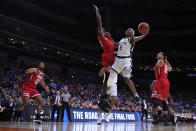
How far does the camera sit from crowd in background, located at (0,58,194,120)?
14.1 meters

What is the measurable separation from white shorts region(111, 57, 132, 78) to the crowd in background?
24.2ft

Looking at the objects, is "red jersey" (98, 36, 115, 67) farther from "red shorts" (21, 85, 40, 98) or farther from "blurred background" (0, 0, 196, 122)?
"blurred background" (0, 0, 196, 122)

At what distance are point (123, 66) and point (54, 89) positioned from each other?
1390 centimetres

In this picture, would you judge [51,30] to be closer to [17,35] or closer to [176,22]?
[17,35]

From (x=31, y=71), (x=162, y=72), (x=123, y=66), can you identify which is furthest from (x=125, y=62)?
(x=31, y=71)

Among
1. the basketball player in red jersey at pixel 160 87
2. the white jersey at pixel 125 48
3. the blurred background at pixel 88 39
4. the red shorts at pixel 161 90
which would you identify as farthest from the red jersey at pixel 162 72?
the blurred background at pixel 88 39

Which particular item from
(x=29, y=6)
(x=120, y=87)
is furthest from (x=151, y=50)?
(x=29, y=6)

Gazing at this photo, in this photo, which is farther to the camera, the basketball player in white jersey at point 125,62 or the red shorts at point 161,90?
the red shorts at point 161,90

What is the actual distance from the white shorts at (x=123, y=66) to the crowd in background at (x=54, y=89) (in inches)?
291

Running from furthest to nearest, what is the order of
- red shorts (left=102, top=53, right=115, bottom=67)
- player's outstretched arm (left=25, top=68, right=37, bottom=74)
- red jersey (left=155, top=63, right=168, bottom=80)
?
red jersey (left=155, top=63, right=168, bottom=80) → player's outstretched arm (left=25, top=68, right=37, bottom=74) → red shorts (left=102, top=53, right=115, bottom=67)

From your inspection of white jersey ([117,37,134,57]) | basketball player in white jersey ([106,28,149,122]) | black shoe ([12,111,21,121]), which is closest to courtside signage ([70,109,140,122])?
black shoe ([12,111,21,121])

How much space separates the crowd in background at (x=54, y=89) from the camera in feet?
46.2

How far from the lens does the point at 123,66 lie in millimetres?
7043

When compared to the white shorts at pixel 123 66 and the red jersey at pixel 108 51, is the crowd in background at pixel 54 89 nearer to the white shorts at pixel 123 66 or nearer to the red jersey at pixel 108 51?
the red jersey at pixel 108 51
